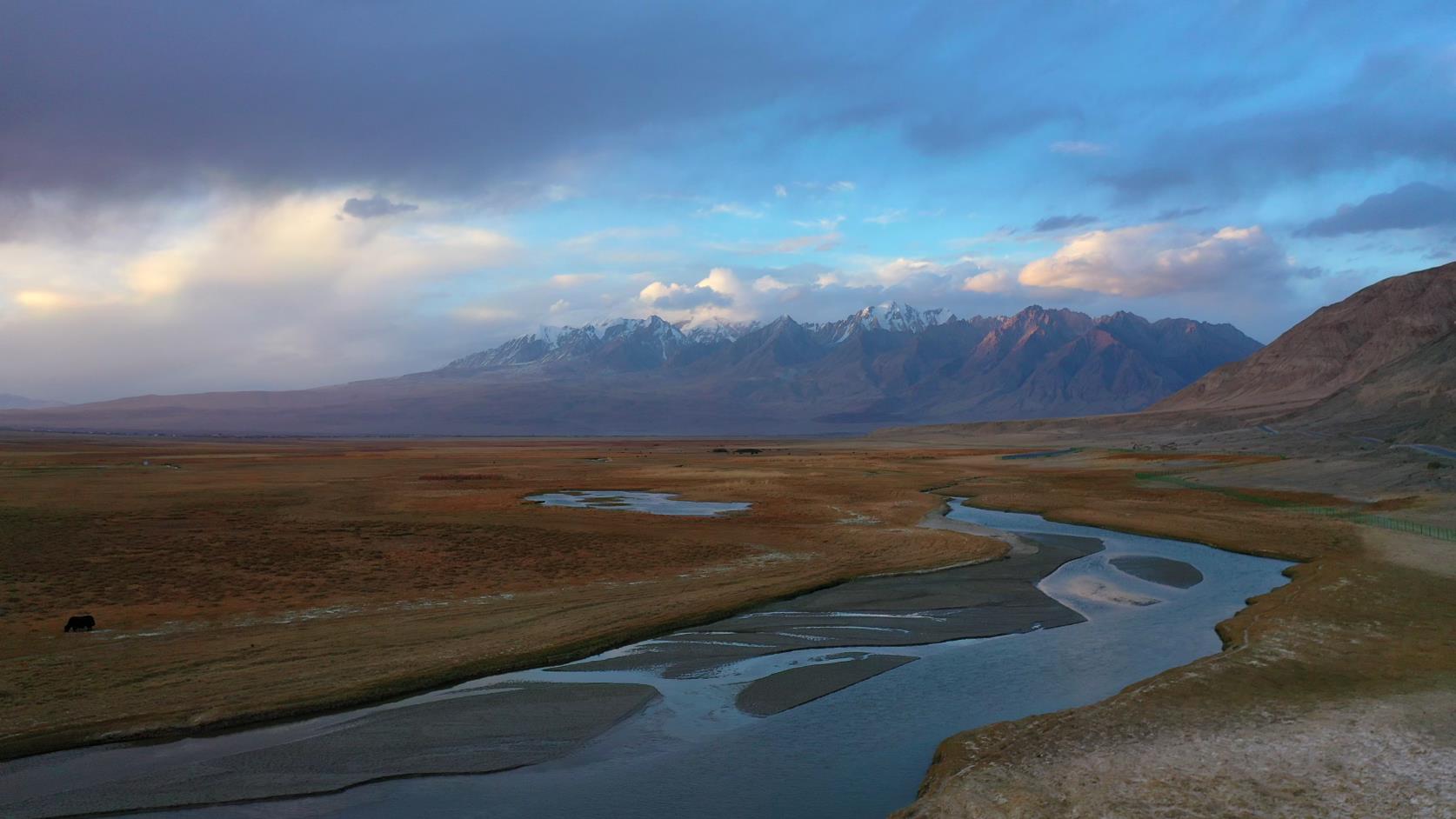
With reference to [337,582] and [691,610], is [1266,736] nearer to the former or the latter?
[691,610]

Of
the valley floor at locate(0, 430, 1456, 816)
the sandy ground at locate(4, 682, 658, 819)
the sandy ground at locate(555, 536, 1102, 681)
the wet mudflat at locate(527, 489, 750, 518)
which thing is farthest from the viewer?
the wet mudflat at locate(527, 489, 750, 518)

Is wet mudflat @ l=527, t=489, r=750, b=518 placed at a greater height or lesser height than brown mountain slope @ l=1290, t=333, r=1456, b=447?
lesser

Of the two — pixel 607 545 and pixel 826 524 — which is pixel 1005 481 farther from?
pixel 607 545

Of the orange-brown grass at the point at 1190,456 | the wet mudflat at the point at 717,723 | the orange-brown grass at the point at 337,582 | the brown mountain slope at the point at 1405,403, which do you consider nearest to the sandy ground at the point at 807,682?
the wet mudflat at the point at 717,723

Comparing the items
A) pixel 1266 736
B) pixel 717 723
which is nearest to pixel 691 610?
pixel 717 723

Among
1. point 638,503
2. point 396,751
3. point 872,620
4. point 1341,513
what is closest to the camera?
point 396,751

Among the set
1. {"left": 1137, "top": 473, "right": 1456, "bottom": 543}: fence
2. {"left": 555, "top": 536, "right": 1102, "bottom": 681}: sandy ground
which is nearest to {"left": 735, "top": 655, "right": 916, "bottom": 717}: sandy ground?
{"left": 555, "top": 536, "right": 1102, "bottom": 681}: sandy ground

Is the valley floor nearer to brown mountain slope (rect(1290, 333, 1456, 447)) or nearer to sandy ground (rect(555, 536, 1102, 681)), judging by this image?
sandy ground (rect(555, 536, 1102, 681))
